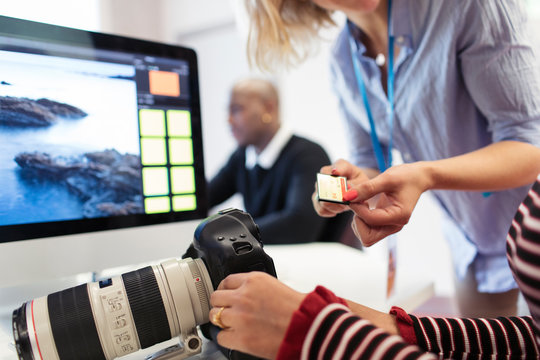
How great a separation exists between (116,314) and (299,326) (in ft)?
0.69

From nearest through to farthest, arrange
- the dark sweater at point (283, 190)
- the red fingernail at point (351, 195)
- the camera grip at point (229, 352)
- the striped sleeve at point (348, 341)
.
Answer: the striped sleeve at point (348, 341), the camera grip at point (229, 352), the red fingernail at point (351, 195), the dark sweater at point (283, 190)

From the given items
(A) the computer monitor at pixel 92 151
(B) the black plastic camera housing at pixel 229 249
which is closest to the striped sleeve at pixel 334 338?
(B) the black plastic camera housing at pixel 229 249

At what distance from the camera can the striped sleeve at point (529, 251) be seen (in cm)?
36

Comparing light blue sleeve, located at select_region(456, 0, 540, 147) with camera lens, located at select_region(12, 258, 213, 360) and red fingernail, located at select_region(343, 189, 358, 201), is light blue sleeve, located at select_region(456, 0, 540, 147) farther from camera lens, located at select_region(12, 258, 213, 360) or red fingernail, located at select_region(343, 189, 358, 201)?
camera lens, located at select_region(12, 258, 213, 360)

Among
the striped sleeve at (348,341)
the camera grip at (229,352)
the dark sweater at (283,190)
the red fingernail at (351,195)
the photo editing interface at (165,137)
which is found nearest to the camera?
the striped sleeve at (348,341)

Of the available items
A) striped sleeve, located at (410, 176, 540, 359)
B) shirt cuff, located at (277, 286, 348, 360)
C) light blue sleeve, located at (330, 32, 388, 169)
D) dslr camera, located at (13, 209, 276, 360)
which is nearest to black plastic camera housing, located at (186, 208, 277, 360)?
dslr camera, located at (13, 209, 276, 360)

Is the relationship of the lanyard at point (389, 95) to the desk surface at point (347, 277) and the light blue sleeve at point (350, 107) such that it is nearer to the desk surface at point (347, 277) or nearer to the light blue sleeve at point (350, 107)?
the light blue sleeve at point (350, 107)

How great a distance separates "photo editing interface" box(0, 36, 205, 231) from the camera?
592mm

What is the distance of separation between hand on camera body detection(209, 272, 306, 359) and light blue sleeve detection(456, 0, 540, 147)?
0.52 m

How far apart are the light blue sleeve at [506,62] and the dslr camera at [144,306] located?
48cm

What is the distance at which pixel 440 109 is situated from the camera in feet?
2.54

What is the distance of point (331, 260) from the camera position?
3.31ft

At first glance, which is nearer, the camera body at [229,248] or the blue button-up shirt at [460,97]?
the camera body at [229,248]

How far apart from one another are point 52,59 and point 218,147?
237 cm
